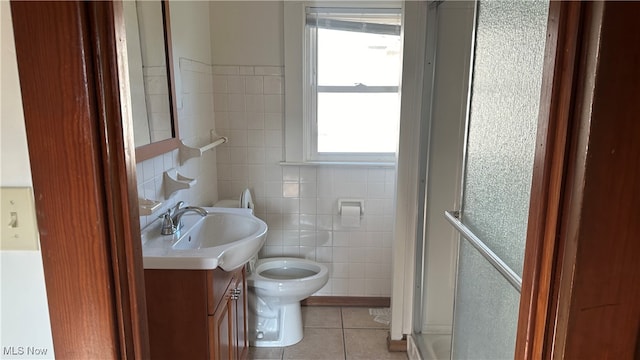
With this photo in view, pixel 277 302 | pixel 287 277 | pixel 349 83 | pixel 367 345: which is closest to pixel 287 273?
pixel 287 277

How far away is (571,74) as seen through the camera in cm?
60

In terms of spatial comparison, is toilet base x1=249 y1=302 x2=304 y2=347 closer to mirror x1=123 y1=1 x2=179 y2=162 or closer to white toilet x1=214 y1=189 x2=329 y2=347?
white toilet x1=214 y1=189 x2=329 y2=347

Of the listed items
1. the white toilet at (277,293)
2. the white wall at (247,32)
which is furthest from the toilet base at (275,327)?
the white wall at (247,32)

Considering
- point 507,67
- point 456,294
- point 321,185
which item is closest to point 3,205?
point 507,67

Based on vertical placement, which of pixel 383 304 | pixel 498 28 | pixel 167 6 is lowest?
pixel 383 304

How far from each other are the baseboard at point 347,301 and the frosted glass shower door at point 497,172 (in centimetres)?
132

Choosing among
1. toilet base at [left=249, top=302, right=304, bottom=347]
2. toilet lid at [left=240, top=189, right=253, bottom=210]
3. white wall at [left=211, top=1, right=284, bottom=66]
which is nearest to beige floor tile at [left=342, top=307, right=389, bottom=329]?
toilet base at [left=249, top=302, right=304, bottom=347]

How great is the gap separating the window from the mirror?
90 cm

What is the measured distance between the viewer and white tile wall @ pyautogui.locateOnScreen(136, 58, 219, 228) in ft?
5.82

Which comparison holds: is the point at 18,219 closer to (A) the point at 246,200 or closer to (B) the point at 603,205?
(B) the point at 603,205

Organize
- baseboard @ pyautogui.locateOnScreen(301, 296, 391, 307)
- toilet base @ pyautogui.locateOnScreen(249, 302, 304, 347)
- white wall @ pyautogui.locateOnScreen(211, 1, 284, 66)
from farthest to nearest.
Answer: baseboard @ pyautogui.locateOnScreen(301, 296, 391, 307)
white wall @ pyautogui.locateOnScreen(211, 1, 284, 66)
toilet base @ pyautogui.locateOnScreen(249, 302, 304, 347)

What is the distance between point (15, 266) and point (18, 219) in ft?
0.27

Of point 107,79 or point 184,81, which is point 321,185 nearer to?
point 184,81

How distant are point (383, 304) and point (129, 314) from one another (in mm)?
2462
